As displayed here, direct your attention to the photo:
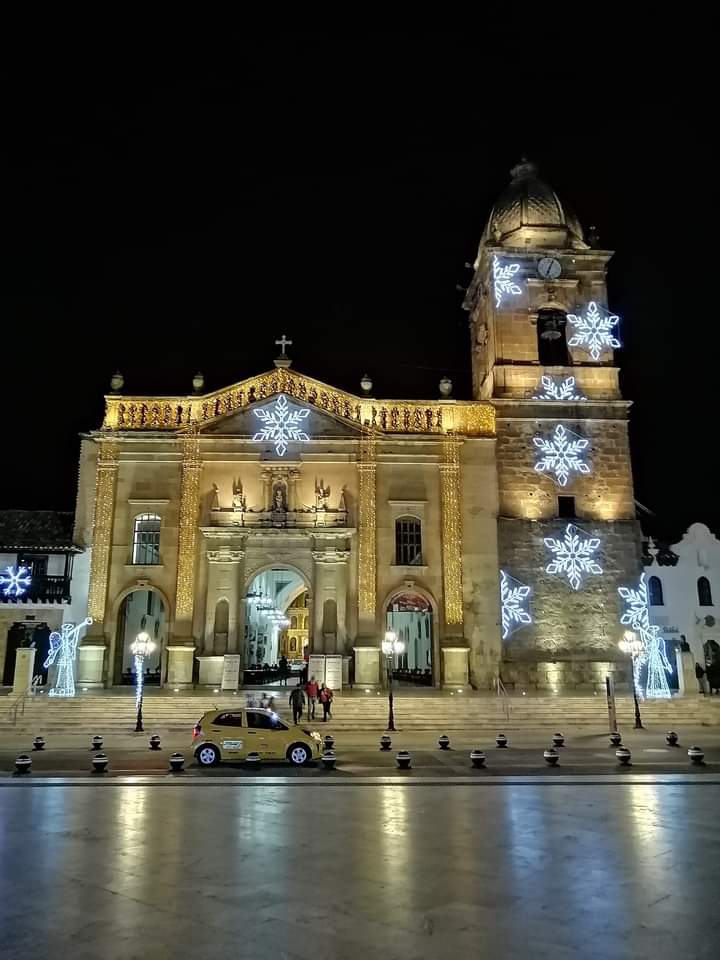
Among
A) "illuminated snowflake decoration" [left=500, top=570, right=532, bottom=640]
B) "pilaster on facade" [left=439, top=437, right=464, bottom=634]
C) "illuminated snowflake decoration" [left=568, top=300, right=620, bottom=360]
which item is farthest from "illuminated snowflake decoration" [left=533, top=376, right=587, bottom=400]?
"illuminated snowflake decoration" [left=500, top=570, right=532, bottom=640]

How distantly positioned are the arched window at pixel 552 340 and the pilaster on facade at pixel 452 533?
6.61 m

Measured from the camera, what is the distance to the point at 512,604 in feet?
109

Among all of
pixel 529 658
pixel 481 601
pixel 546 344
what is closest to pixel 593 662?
pixel 529 658

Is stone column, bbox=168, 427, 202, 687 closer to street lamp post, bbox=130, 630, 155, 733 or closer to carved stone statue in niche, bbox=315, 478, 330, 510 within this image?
carved stone statue in niche, bbox=315, 478, 330, 510

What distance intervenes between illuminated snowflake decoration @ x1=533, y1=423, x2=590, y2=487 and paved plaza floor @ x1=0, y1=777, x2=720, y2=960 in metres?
22.3

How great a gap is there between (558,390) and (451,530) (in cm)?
864

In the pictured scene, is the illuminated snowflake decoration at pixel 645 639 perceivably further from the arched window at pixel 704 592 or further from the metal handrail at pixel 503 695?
the arched window at pixel 704 592

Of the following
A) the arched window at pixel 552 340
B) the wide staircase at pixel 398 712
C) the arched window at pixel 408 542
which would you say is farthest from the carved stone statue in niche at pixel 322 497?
the arched window at pixel 552 340

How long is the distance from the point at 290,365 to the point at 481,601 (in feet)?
46.6

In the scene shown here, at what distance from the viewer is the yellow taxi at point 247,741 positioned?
1788 centimetres

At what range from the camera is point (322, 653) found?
3209 cm

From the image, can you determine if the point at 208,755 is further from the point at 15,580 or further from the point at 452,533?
the point at 15,580

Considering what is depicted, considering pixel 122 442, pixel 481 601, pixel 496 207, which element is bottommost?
pixel 481 601

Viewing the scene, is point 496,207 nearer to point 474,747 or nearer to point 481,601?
point 481,601
